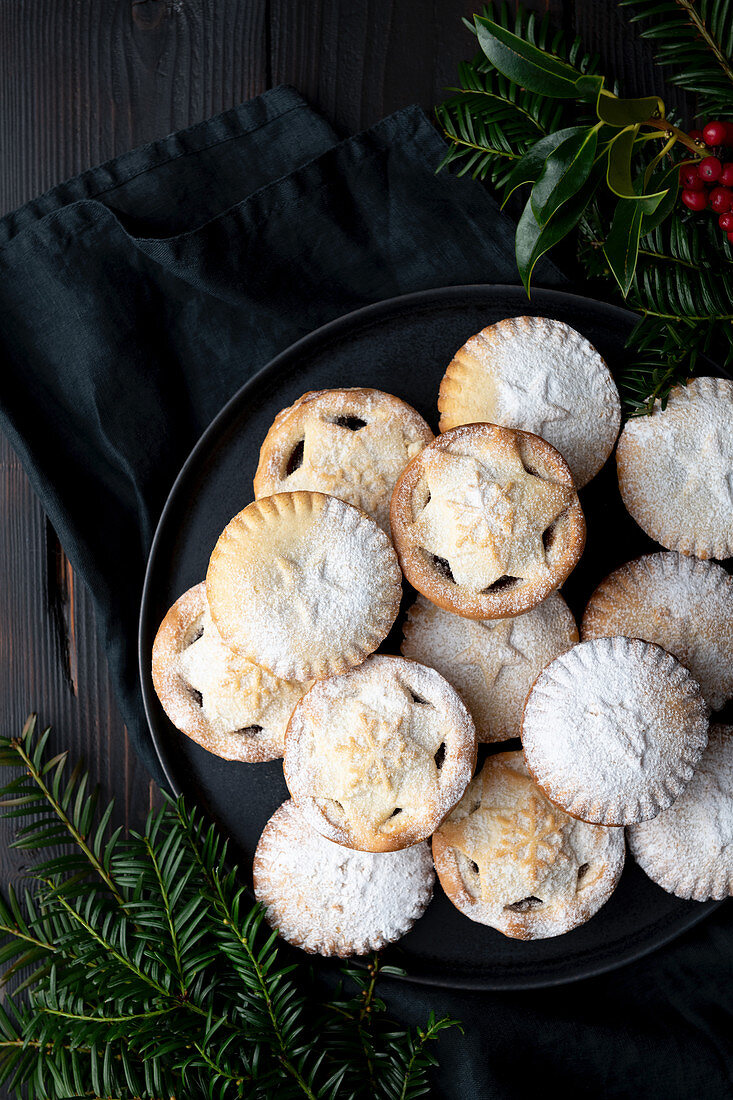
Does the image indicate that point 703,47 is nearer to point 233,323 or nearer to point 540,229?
point 540,229

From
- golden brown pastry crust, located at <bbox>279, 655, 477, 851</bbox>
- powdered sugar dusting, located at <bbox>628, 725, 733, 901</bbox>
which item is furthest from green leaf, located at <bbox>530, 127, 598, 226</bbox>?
powdered sugar dusting, located at <bbox>628, 725, 733, 901</bbox>

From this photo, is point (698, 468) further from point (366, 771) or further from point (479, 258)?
point (366, 771)

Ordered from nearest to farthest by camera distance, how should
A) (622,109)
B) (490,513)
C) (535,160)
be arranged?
(622,109)
(535,160)
(490,513)

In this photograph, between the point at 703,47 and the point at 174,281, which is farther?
the point at 174,281

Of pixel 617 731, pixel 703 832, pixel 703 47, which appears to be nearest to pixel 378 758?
pixel 617 731

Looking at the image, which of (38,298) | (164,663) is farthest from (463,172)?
(164,663)

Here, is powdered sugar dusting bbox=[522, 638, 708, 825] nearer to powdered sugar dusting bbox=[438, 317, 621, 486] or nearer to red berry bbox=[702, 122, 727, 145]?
powdered sugar dusting bbox=[438, 317, 621, 486]

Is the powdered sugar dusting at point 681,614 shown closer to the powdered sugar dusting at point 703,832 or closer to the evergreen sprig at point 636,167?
the powdered sugar dusting at point 703,832
